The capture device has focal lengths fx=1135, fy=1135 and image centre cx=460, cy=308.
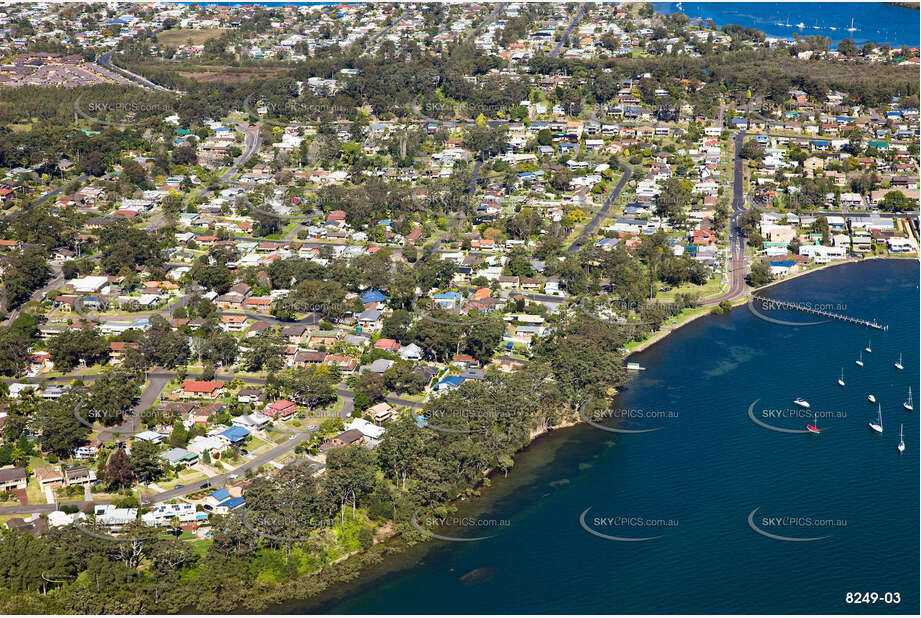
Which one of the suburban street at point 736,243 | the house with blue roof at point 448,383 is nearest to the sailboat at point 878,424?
the suburban street at point 736,243

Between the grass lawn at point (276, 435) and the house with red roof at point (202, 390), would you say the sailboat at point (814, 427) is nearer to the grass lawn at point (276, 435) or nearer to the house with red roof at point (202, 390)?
the grass lawn at point (276, 435)

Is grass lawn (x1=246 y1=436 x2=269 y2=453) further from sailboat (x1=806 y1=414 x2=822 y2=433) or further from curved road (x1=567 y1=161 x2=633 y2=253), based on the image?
curved road (x1=567 y1=161 x2=633 y2=253)

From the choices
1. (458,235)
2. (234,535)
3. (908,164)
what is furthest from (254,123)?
(234,535)

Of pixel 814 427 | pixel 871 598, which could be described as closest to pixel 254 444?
pixel 814 427

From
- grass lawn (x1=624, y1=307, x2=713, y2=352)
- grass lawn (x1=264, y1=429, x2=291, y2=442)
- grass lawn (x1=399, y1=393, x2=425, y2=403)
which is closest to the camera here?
grass lawn (x1=264, y1=429, x2=291, y2=442)

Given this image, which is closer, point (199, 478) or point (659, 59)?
point (199, 478)

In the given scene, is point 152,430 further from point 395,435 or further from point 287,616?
point 287,616

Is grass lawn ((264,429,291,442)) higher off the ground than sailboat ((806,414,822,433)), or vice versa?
grass lawn ((264,429,291,442))

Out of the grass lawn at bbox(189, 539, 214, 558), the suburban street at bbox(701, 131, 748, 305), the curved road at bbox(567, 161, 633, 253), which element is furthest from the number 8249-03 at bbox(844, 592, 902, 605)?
the curved road at bbox(567, 161, 633, 253)
